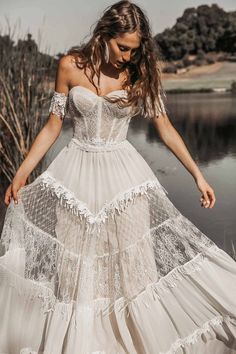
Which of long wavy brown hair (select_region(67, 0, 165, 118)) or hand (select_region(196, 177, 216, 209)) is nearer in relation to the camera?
long wavy brown hair (select_region(67, 0, 165, 118))

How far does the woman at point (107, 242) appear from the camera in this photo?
193cm

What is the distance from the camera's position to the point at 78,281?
1.95m

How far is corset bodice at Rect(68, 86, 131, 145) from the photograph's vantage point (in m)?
1.90

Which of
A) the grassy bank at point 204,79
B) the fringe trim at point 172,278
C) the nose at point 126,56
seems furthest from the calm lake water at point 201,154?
the nose at point 126,56

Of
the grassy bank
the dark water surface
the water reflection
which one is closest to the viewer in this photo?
the dark water surface

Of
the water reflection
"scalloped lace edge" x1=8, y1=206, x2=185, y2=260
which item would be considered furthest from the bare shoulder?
the water reflection

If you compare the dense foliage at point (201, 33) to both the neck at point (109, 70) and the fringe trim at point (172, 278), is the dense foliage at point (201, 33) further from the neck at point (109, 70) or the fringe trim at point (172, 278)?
the fringe trim at point (172, 278)

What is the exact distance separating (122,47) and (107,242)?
2.23 feet

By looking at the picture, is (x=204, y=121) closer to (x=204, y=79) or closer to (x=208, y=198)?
(x=204, y=79)

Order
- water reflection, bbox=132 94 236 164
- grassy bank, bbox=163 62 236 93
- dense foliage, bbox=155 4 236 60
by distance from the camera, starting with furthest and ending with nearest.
Answer: 1. water reflection, bbox=132 94 236 164
2. grassy bank, bbox=163 62 236 93
3. dense foliage, bbox=155 4 236 60

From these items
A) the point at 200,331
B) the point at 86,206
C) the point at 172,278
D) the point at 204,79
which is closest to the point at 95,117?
the point at 86,206

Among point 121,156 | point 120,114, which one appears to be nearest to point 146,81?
point 120,114

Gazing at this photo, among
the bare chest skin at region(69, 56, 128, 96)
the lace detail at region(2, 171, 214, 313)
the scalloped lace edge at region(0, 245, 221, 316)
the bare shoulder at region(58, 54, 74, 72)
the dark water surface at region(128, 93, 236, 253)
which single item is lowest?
the dark water surface at region(128, 93, 236, 253)

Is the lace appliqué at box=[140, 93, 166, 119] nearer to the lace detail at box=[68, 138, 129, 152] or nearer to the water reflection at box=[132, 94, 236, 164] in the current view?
the lace detail at box=[68, 138, 129, 152]
